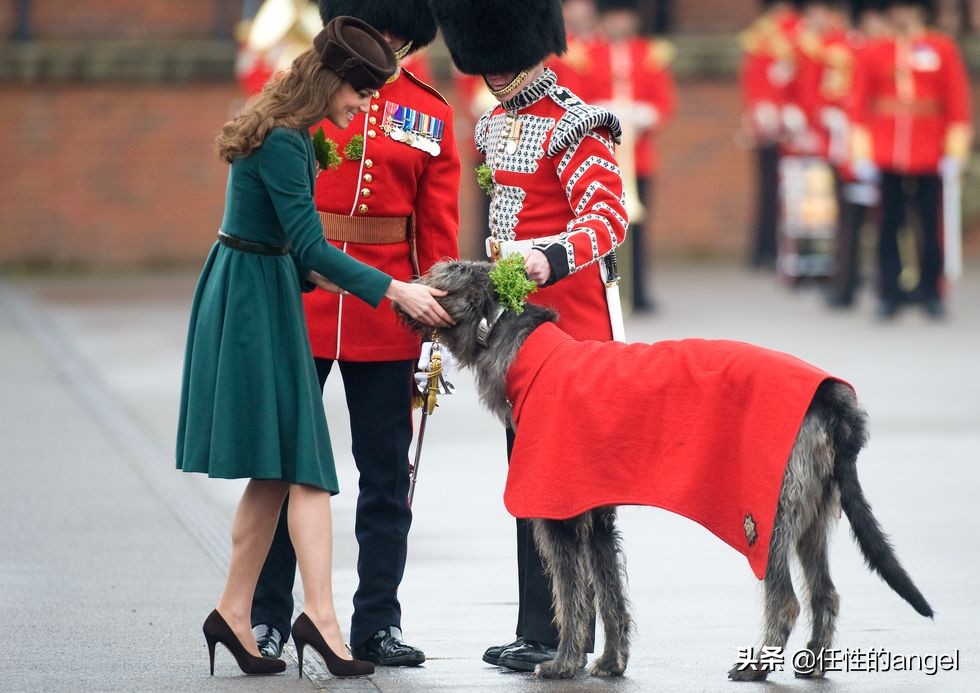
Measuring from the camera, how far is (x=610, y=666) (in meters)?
5.39

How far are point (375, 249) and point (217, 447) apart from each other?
83 cm

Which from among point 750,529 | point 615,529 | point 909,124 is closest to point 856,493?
point 750,529

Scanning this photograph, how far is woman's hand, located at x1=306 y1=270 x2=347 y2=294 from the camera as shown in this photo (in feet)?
17.9

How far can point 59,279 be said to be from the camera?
57.1 feet

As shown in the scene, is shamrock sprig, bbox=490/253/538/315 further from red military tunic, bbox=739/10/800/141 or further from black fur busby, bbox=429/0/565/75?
red military tunic, bbox=739/10/800/141

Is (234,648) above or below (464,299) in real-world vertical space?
below

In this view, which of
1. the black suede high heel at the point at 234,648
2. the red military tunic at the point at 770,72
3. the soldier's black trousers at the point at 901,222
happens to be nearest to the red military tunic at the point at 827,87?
the red military tunic at the point at 770,72

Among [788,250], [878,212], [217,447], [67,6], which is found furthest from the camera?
[67,6]

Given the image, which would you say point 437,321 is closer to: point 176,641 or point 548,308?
point 548,308

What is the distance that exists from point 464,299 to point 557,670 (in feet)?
3.59

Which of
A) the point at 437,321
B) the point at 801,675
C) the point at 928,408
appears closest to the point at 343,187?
the point at 437,321

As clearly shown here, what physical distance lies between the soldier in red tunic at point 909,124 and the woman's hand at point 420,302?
9.32 metres

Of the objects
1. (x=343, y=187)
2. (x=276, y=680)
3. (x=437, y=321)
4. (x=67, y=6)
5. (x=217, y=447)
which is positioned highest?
(x=67, y=6)

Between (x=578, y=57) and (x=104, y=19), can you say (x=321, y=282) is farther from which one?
(x=104, y=19)
